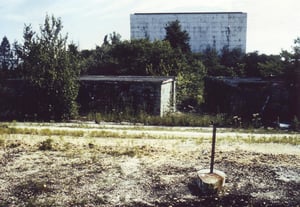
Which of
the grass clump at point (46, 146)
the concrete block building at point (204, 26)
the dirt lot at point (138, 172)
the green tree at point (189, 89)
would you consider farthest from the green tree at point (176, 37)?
the grass clump at point (46, 146)

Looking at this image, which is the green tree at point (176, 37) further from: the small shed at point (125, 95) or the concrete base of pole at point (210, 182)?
the concrete base of pole at point (210, 182)

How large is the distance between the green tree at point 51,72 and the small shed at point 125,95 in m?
2.12

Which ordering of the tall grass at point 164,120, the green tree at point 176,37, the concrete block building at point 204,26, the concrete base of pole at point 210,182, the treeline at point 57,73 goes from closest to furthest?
the concrete base of pole at point 210,182 → the tall grass at point 164,120 → the treeline at point 57,73 → the green tree at point 176,37 → the concrete block building at point 204,26

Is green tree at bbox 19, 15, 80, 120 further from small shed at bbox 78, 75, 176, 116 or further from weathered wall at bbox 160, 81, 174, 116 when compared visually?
weathered wall at bbox 160, 81, 174, 116

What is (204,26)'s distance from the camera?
63438 mm

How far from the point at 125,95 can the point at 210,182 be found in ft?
42.1

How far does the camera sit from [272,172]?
8172 millimetres

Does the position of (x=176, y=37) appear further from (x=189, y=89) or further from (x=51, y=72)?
(x=51, y=72)

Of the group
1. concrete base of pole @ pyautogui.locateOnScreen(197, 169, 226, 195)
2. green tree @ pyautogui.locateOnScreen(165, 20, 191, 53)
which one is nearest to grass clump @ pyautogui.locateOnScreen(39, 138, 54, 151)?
concrete base of pole @ pyautogui.locateOnScreen(197, 169, 226, 195)

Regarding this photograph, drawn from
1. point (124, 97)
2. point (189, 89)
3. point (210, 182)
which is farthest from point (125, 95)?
point (210, 182)

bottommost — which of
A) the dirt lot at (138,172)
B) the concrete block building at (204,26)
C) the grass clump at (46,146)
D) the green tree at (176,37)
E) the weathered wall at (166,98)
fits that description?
the dirt lot at (138,172)

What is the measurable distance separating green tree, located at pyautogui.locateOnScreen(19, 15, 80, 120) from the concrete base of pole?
36.8 feet

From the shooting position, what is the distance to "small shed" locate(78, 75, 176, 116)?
18.9 metres

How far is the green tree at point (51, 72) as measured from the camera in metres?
17.2
